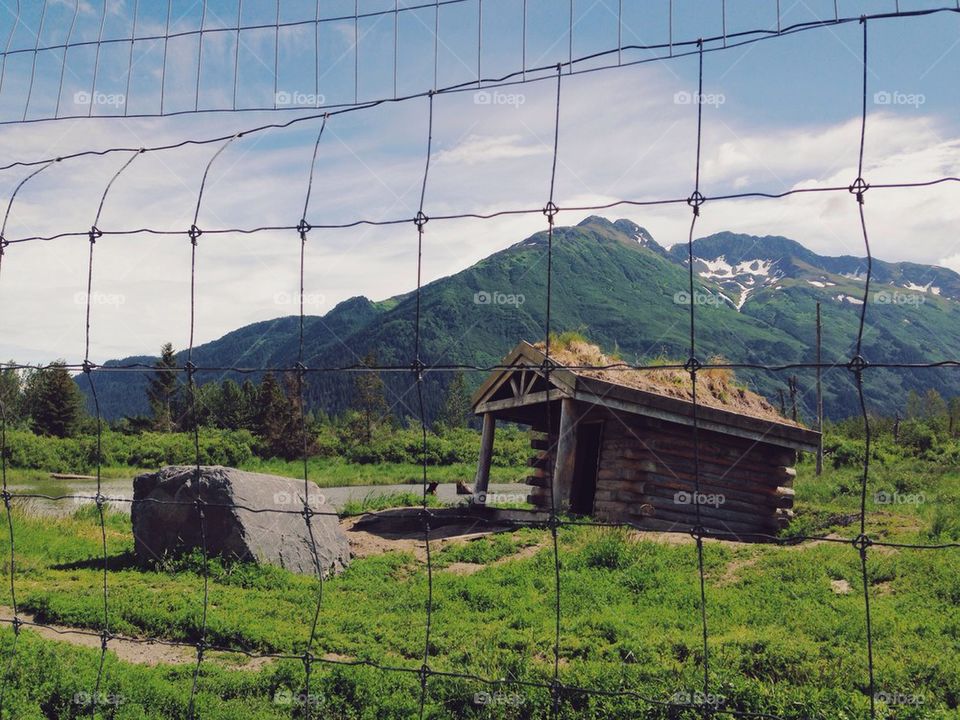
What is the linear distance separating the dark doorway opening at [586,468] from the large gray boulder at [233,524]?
285 inches

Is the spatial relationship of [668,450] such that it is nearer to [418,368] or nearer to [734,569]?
[734,569]

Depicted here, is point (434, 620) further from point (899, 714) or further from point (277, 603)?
point (899, 714)

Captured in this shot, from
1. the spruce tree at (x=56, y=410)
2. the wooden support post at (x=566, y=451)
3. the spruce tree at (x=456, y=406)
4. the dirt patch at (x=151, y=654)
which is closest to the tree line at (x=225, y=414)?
the spruce tree at (x=56, y=410)

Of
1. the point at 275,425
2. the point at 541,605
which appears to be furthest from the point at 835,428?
the point at 541,605

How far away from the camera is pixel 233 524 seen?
12.1 m

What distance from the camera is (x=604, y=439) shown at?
16125mm

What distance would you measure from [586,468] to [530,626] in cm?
1103

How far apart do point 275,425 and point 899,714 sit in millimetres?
42340

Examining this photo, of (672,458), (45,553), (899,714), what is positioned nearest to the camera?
(899,714)

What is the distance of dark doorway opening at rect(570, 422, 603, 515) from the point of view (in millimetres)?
19281

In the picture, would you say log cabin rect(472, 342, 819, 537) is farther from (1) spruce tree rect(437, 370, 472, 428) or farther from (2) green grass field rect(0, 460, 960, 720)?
(1) spruce tree rect(437, 370, 472, 428)

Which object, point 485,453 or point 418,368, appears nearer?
point 418,368

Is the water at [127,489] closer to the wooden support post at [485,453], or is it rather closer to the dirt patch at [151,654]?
the wooden support post at [485,453]

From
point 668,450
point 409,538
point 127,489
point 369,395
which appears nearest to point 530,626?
point 409,538
